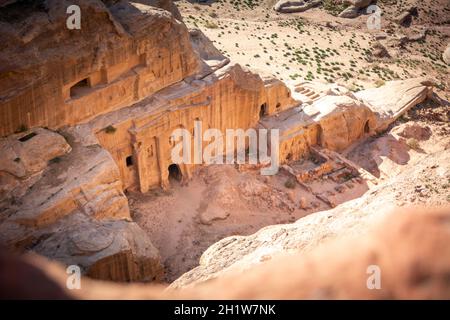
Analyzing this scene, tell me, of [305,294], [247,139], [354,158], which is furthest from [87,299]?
[354,158]

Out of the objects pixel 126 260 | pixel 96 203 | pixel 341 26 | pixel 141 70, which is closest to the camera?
pixel 126 260

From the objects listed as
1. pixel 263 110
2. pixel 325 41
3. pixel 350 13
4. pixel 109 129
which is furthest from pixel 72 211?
pixel 350 13

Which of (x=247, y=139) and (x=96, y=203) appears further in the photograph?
(x=247, y=139)

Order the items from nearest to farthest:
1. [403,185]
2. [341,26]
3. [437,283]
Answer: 1. [437,283]
2. [403,185]
3. [341,26]

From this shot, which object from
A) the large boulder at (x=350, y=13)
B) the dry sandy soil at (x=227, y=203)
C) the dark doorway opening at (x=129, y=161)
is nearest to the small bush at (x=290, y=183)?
the dry sandy soil at (x=227, y=203)

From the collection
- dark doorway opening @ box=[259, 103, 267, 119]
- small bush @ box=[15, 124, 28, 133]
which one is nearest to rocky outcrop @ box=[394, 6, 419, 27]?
dark doorway opening @ box=[259, 103, 267, 119]

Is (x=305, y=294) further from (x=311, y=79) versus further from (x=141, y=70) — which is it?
(x=311, y=79)

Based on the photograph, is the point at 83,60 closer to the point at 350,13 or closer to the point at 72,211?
the point at 72,211
